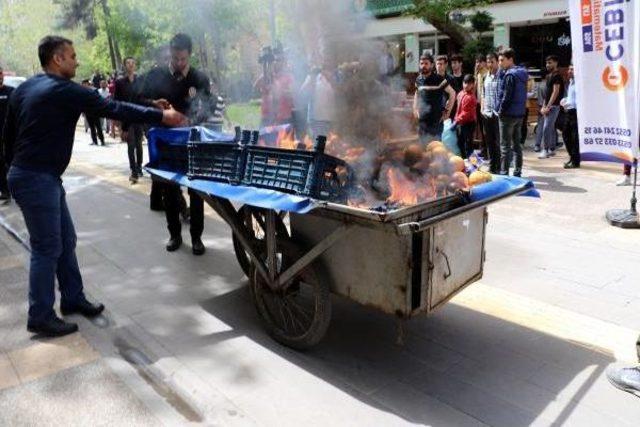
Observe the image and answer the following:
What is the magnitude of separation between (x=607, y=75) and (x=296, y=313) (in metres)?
3.93

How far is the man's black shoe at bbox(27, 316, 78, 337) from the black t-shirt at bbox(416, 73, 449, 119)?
5284mm

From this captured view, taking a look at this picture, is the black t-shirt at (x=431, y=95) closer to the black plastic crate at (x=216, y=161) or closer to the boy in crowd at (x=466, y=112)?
the boy in crowd at (x=466, y=112)

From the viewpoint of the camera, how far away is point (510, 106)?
769cm

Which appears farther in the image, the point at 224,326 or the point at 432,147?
the point at 224,326

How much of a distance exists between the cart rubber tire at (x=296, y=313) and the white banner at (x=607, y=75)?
3662 mm

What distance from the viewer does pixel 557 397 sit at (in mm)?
2961

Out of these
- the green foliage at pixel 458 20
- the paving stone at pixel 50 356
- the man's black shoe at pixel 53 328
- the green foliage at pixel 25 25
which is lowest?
the paving stone at pixel 50 356

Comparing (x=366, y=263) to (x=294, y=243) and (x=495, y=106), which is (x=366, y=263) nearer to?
(x=294, y=243)

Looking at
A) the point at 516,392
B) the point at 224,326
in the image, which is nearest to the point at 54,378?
the point at 224,326

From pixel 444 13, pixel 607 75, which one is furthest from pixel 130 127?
pixel 444 13

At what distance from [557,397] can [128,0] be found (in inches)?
344

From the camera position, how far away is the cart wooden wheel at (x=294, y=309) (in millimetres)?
3260

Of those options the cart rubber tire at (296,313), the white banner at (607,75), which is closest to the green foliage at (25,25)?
the white banner at (607,75)

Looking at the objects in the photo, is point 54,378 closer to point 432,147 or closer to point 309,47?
point 432,147
